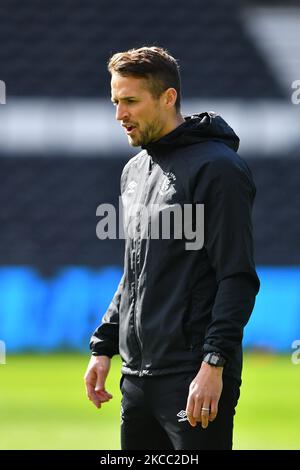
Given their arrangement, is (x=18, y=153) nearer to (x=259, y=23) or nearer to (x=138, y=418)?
(x=259, y=23)

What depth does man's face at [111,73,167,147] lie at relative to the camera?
143 inches

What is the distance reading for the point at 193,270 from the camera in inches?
138

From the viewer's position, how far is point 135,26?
53.8ft

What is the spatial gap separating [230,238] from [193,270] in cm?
16

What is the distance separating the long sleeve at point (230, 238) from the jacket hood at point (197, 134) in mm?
197

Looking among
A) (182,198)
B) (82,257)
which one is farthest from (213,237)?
(82,257)

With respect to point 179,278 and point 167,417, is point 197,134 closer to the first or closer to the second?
point 179,278

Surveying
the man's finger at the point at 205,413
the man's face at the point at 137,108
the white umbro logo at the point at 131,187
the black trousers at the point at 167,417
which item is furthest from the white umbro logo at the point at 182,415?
the man's face at the point at 137,108

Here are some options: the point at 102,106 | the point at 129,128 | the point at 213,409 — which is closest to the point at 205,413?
the point at 213,409

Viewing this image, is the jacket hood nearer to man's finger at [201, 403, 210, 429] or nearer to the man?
the man

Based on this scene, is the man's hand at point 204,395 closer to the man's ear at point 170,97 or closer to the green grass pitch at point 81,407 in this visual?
the man's ear at point 170,97

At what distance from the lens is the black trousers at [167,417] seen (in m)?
3.44

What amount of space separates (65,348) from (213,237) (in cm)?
861

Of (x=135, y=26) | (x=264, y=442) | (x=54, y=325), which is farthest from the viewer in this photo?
(x=135, y=26)
